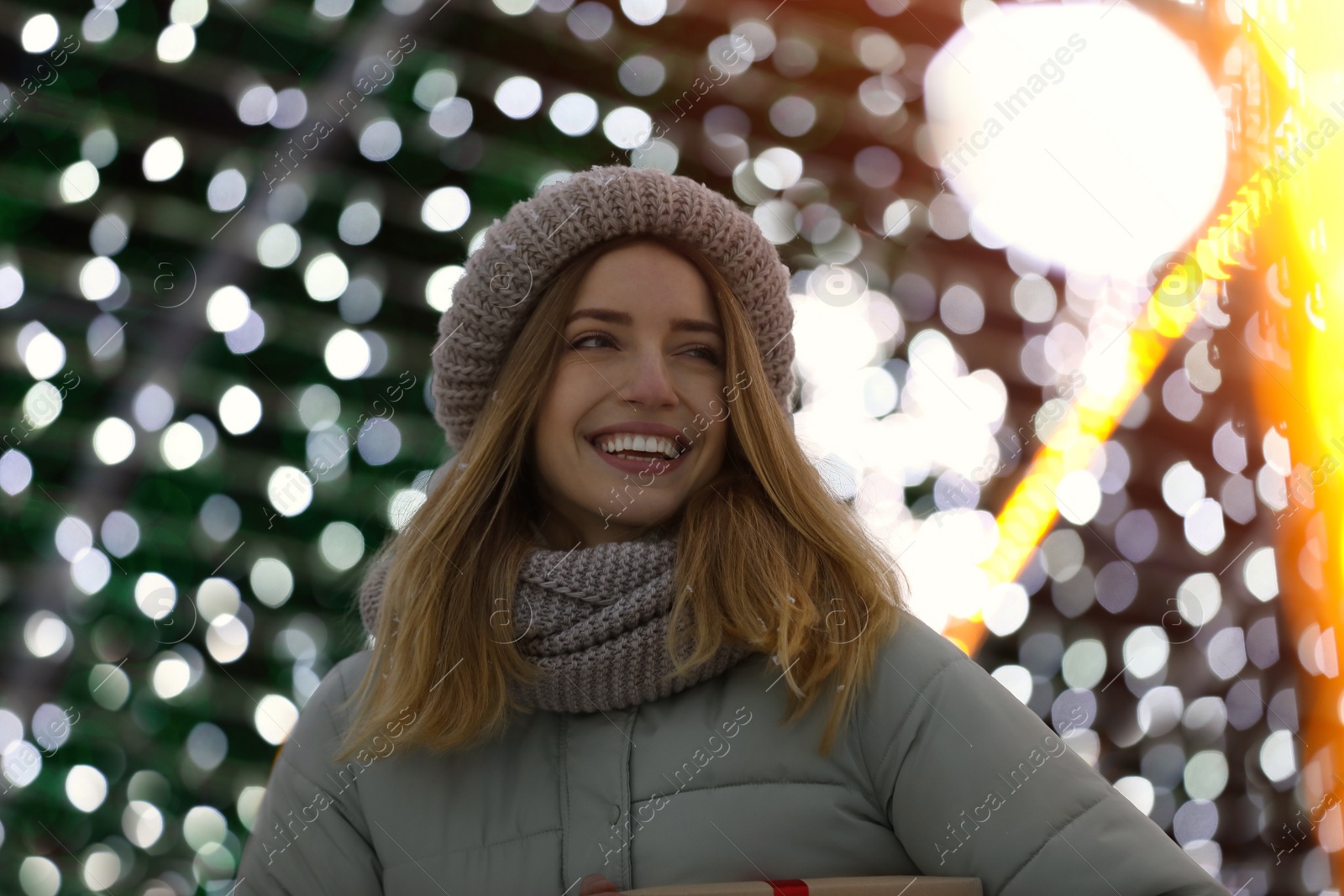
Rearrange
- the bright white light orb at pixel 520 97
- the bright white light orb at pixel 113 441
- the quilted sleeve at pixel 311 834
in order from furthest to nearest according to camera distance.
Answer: the bright white light orb at pixel 520 97
the bright white light orb at pixel 113 441
the quilted sleeve at pixel 311 834

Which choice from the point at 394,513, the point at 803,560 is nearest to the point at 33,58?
the point at 394,513

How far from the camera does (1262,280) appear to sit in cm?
121

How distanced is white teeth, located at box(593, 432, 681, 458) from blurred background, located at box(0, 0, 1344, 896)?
0.40 m

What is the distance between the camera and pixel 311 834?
85 cm

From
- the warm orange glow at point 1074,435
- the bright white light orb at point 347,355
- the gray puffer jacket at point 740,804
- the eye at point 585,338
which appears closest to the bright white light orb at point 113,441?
the bright white light orb at point 347,355

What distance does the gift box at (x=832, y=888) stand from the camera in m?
0.62

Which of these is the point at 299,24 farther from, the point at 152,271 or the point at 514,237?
the point at 514,237

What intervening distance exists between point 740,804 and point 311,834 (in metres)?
0.39

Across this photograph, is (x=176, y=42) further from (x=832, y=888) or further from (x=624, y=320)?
(x=832, y=888)

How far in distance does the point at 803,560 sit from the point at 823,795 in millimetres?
197

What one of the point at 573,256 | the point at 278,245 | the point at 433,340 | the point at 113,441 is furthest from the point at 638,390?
the point at 113,441

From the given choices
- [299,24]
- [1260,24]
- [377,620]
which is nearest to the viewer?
[377,620]

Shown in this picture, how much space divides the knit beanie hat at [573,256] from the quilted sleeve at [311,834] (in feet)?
1.10

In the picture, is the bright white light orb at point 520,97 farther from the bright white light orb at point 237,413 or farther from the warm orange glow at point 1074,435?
the warm orange glow at point 1074,435
